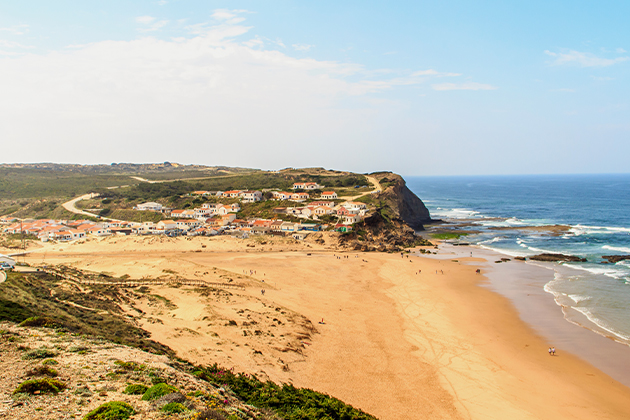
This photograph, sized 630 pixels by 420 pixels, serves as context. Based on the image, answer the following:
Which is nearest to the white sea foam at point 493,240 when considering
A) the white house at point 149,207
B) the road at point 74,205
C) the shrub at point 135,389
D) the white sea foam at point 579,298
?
the white sea foam at point 579,298

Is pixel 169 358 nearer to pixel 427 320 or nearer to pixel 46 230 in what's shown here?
pixel 427 320

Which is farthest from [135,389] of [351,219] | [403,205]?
[403,205]

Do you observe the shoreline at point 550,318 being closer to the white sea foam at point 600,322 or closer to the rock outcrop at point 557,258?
the white sea foam at point 600,322

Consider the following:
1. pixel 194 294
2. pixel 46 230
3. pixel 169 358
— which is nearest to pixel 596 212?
pixel 194 294

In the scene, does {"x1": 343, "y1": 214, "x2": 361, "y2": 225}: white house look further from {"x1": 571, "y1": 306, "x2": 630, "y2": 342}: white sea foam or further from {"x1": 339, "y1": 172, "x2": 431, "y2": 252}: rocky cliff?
{"x1": 571, "y1": 306, "x2": 630, "y2": 342}: white sea foam

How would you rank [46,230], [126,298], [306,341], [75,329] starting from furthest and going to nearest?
[46,230] → [126,298] → [306,341] → [75,329]

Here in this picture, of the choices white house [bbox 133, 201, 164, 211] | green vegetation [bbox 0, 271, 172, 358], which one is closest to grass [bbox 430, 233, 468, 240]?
green vegetation [bbox 0, 271, 172, 358]

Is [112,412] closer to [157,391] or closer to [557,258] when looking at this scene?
[157,391]
